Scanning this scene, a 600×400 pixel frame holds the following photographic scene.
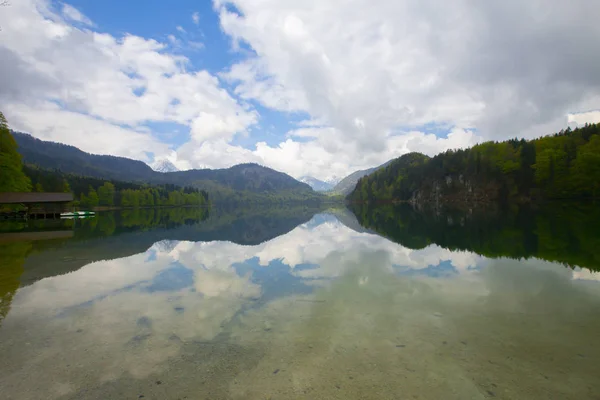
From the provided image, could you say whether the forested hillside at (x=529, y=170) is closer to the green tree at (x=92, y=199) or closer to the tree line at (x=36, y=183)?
the tree line at (x=36, y=183)

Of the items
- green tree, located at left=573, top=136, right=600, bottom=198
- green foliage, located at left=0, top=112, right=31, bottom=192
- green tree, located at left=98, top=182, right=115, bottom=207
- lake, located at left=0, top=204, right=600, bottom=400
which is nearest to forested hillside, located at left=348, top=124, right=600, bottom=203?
green tree, located at left=573, top=136, right=600, bottom=198

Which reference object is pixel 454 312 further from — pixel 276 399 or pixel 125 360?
pixel 125 360

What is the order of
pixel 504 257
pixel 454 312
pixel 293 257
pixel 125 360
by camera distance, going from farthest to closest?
1. pixel 293 257
2. pixel 504 257
3. pixel 454 312
4. pixel 125 360

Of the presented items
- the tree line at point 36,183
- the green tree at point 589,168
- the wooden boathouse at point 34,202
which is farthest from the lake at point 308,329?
the green tree at point 589,168

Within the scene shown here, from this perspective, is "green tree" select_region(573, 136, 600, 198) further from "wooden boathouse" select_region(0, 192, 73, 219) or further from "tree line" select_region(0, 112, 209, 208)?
"tree line" select_region(0, 112, 209, 208)

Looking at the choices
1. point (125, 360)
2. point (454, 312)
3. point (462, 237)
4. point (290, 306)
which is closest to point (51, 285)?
point (125, 360)

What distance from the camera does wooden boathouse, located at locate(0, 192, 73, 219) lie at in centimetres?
6788

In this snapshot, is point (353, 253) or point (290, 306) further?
point (353, 253)

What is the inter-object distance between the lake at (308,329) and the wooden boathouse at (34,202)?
201ft

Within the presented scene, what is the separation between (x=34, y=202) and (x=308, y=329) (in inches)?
3442

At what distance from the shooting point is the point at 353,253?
28.1 metres

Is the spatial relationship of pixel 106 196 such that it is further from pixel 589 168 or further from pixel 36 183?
pixel 589 168

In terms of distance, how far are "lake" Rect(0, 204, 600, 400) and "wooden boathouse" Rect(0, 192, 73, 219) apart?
61134mm

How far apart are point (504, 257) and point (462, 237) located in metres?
12.2
